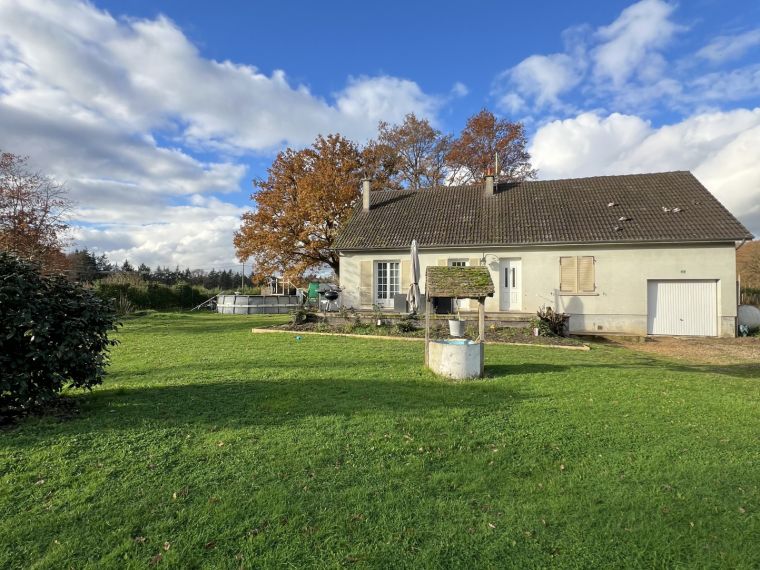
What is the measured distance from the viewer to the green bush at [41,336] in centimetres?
460

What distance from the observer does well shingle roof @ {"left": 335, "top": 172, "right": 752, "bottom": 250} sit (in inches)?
573

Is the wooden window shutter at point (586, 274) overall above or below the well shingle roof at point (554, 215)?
below

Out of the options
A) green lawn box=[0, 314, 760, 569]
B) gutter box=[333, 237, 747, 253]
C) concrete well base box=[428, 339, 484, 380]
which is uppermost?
gutter box=[333, 237, 747, 253]

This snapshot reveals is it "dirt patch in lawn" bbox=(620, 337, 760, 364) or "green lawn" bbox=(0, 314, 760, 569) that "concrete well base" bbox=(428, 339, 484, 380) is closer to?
"green lawn" bbox=(0, 314, 760, 569)

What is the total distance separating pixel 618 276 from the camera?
14.6m

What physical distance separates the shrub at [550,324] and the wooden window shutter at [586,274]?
2.22 meters

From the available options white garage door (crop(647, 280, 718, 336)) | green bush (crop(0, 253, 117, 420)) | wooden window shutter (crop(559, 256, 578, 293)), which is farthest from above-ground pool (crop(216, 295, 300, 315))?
green bush (crop(0, 253, 117, 420))

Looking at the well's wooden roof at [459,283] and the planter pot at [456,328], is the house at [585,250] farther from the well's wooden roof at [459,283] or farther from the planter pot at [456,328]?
the well's wooden roof at [459,283]

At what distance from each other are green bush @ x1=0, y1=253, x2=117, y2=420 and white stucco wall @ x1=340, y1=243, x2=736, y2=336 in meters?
11.9

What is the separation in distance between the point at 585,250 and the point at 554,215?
6.70ft

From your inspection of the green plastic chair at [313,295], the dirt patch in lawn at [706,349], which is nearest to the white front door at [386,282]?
the green plastic chair at [313,295]

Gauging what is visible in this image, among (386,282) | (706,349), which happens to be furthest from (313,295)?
(706,349)

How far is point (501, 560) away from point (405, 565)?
1.88 feet

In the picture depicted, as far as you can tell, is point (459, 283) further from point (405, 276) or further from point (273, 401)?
point (405, 276)
